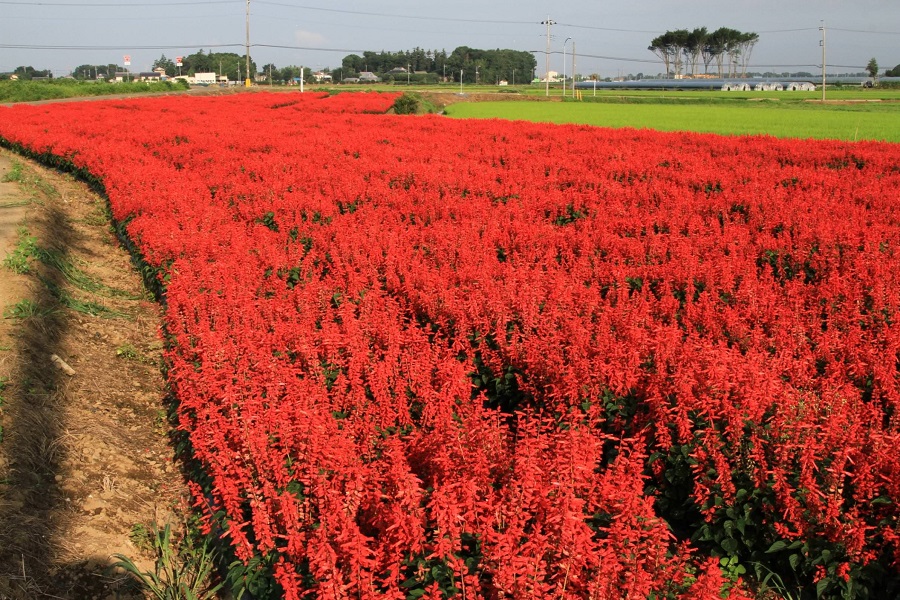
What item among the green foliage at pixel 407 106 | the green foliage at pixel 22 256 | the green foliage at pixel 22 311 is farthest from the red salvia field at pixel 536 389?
the green foliage at pixel 407 106

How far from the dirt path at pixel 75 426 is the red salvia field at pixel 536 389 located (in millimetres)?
589

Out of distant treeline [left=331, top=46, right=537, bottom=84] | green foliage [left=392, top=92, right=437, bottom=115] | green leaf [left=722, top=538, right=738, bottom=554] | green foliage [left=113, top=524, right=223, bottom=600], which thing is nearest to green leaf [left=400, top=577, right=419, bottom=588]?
green foliage [left=113, top=524, right=223, bottom=600]

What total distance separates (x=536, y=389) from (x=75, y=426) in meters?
3.86

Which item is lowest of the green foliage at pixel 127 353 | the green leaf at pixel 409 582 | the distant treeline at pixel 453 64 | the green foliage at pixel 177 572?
the green foliage at pixel 177 572

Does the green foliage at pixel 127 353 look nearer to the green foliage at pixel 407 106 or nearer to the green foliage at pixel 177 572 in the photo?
the green foliage at pixel 177 572

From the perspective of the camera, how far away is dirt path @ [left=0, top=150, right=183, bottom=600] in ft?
14.9

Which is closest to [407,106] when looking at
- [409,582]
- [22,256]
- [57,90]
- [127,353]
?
[22,256]

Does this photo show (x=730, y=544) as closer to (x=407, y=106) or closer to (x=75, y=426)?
(x=75, y=426)

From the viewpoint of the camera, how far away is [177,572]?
177 inches

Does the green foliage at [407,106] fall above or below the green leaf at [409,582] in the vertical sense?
above

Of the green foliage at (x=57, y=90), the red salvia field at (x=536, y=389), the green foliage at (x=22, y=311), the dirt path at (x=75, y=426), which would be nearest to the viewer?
Answer: the red salvia field at (x=536, y=389)

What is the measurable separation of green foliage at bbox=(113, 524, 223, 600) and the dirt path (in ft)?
0.49

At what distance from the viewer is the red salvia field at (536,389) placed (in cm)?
351

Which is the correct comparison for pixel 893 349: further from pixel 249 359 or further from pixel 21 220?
pixel 21 220
